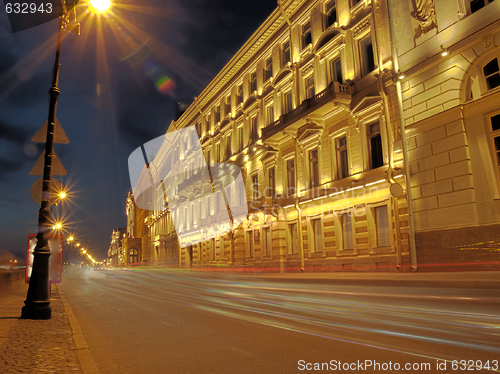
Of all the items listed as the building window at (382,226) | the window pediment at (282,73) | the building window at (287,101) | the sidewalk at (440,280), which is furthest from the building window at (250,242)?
the sidewalk at (440,280)

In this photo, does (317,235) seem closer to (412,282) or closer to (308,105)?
(308,105)

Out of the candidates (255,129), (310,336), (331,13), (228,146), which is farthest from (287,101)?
(310,336)

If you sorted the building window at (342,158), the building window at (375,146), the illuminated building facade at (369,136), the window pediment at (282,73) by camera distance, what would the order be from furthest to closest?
the window pediment at (282,73) → the building window at (342,158) → the building window at (375,146) → the illuminated building facade at (369,136)

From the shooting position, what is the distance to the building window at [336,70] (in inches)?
859

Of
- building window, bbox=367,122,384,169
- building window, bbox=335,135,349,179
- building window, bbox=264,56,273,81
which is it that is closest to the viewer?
building window, bbox=367,122,384,169

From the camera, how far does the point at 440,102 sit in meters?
15.2

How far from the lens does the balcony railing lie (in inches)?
775

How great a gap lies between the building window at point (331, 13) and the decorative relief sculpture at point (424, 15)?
21.5 feet

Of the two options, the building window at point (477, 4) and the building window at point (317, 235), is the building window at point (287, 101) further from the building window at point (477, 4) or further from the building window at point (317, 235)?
the building window at point (477, 4)

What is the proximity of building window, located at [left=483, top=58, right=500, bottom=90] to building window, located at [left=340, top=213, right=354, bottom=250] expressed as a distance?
882 centimetres

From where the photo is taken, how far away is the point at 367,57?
20.0 metres

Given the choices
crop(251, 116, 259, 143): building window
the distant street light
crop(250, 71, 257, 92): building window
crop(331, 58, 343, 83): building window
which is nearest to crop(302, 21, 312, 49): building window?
crop(331, 58, 343, 83): building window

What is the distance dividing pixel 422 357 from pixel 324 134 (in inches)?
724

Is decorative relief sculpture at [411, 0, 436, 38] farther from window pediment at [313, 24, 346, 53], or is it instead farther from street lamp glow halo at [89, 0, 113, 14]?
street lamp glow halo at [89, 0, 113, 14]
